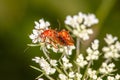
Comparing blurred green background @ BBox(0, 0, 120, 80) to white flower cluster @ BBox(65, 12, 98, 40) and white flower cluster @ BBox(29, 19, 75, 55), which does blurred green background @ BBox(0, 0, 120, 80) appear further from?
white flower cluster @ BBox(29, 19, 75, 55)

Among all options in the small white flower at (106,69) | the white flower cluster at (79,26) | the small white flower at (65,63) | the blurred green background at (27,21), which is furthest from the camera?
the blurred green background at (27,21)

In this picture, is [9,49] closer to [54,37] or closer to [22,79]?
[22,79]

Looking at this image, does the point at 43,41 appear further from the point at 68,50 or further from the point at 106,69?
the point at 106,69

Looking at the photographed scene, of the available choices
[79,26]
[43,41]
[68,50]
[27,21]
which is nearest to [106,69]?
[68,50]

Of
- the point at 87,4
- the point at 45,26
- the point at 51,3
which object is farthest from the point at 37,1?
the point at 45,26

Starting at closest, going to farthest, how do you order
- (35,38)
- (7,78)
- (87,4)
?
(35,38), (7,78), (87,4)

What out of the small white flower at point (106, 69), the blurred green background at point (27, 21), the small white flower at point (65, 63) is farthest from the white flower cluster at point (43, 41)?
the blurred green background at point (27, 21)

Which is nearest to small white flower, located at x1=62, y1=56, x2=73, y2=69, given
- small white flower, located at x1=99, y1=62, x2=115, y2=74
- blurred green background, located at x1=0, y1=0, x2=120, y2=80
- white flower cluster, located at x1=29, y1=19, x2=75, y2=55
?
white flower cluster, located at x1=29, y1=19, x2=75, y2=55

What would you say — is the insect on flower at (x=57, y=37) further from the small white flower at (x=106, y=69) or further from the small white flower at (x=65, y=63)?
the small white flower at (x=106, y=69)
